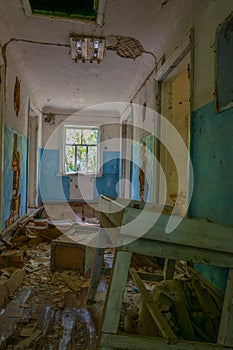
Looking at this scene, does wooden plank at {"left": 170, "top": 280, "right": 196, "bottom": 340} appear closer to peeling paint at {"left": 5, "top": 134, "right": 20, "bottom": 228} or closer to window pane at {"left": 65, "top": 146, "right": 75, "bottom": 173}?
peeling paint at {"left": 5, "top": 134, "right": 20, "bottom": 228}

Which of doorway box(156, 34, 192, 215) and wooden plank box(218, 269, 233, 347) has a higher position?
doorway box(156, 34, 192, 215)

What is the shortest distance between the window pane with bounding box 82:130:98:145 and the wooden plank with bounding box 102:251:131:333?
7260 mm

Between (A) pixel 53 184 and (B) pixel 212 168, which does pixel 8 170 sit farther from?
(A) pixel 53 184

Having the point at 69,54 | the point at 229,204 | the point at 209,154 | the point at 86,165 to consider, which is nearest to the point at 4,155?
the point at 69,54

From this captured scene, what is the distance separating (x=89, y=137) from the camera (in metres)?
8.60

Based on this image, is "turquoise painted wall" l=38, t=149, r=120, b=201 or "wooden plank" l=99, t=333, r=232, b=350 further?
"turquoise painted wall" l=38, t=149, r=120, b=201

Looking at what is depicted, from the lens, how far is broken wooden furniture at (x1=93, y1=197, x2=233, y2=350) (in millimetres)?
1442

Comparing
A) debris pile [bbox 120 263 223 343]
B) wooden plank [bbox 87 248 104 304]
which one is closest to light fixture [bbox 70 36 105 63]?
wooden plank [bbox 87 248 104 304]

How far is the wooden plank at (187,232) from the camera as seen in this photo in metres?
1.44

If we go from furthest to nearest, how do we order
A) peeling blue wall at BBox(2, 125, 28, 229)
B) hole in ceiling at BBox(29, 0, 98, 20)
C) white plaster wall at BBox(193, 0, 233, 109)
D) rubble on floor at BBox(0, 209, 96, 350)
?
peeling blue wall at BBox(2, 125, 28, 229) → hole in ceiling at BBox(29, 0, 98, 20) → white plaster wall at BBox(193, 0, 233, 109) → rubble on floor at BBox(0, 209, 96, 350)

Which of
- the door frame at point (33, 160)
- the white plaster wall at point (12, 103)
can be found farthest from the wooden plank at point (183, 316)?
the door frame at point (33, 160)

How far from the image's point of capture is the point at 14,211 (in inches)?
191

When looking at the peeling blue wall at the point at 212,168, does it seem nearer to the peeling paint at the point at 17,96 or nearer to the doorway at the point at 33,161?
the peeling paint at the point at 17,96

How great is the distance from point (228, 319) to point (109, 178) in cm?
Result: 706
